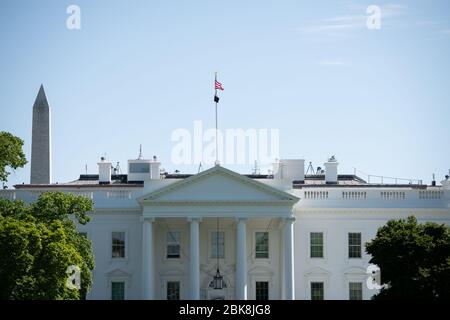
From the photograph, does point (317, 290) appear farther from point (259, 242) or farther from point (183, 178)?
point (183, 178)

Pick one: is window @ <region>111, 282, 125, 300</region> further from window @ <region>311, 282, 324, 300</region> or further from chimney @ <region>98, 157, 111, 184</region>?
window @ <region>311, 282, 324, 300</region>

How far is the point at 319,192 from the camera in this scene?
69.6m

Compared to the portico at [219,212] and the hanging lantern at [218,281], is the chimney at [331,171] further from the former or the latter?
the hanging lantern at [218,281]

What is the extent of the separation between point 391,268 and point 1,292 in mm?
18583

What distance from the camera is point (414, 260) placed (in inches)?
2056

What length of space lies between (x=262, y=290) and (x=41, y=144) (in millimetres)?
24780

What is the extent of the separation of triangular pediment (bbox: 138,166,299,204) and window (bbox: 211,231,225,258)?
3932mm

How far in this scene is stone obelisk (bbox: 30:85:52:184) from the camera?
84438 mm

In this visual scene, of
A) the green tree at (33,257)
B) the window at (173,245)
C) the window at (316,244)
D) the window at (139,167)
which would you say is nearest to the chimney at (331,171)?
the window at (316,244)

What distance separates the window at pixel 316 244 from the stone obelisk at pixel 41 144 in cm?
2471

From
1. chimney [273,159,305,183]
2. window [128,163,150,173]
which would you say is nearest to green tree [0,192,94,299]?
window [128,163,150,173]

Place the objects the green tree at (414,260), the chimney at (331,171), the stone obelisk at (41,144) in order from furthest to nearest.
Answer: the stone obelisk at (41,144)
the chimney at (331,171)
the green tree at (414,260)

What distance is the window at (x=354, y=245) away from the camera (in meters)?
68.9

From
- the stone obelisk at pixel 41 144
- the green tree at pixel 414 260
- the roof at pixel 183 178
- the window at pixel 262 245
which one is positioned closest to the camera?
the green tree at pixel 414 260
